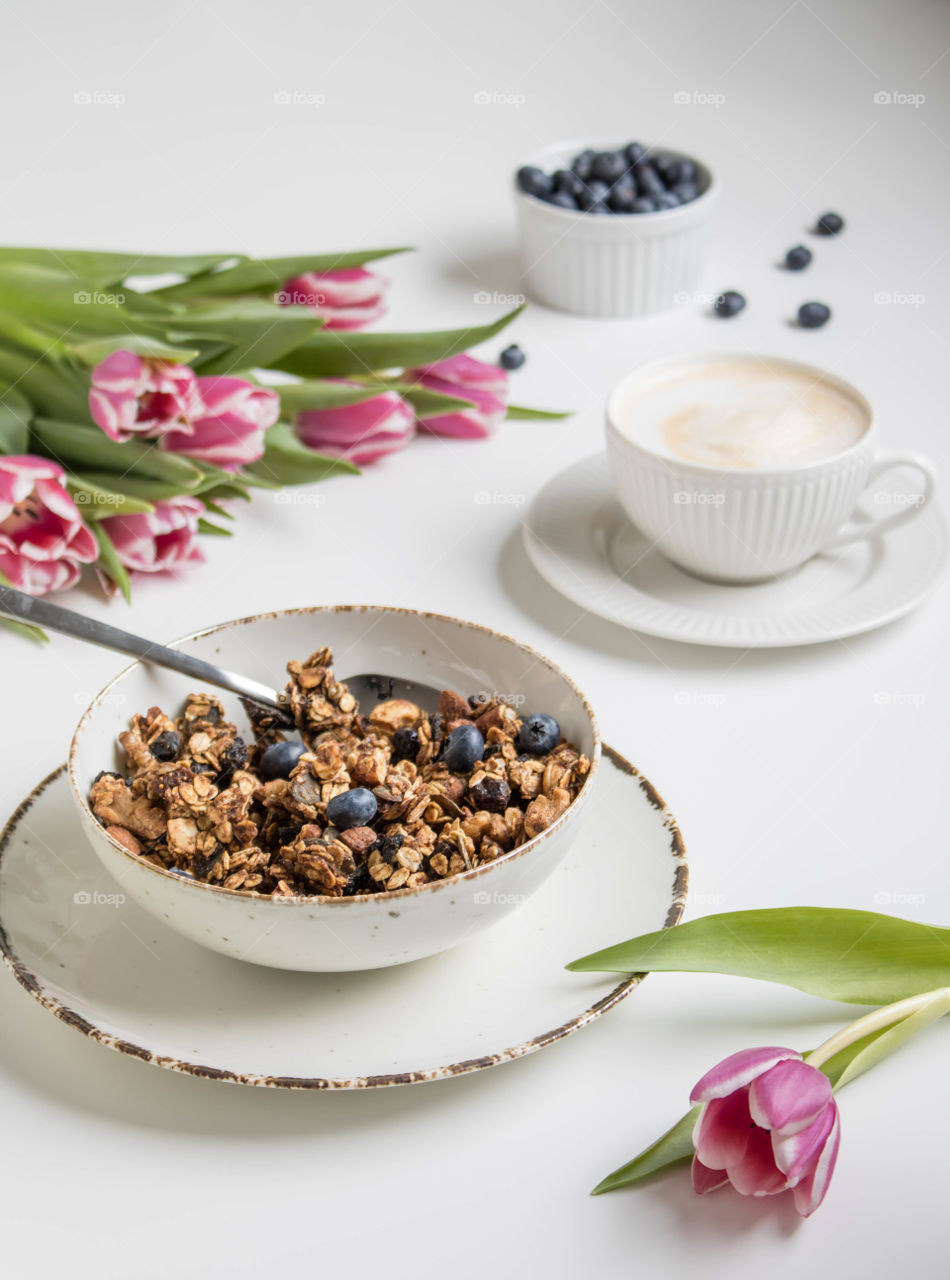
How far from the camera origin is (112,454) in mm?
1219

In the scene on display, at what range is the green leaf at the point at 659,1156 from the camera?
667 mm

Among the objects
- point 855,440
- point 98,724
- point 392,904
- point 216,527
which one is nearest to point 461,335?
point 216,527

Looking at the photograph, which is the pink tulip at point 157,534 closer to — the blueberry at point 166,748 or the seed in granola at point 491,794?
the blueberry at point 166,748

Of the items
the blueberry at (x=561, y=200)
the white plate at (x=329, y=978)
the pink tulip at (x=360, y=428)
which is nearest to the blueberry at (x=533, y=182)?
the blueberry at (x=561, y=200)

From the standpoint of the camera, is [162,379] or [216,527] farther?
[216,527]

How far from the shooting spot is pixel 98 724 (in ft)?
2.69

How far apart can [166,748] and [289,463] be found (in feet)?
1.82

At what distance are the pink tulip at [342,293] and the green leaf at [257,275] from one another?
15 millimetres

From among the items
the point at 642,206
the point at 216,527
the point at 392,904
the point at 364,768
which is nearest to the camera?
the point at 392,904

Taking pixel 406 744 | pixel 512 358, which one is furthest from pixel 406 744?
pixel 512 358

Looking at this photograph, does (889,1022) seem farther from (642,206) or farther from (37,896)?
(642,206)

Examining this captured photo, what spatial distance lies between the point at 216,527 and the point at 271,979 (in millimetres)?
601

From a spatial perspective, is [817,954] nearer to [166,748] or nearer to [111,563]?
[166,748]

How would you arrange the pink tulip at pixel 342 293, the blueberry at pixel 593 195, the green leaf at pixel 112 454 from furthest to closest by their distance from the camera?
the blueberry at pixel 593 195, the pink tulip at pixel 342 293, the green leaf at pixel 112 454
